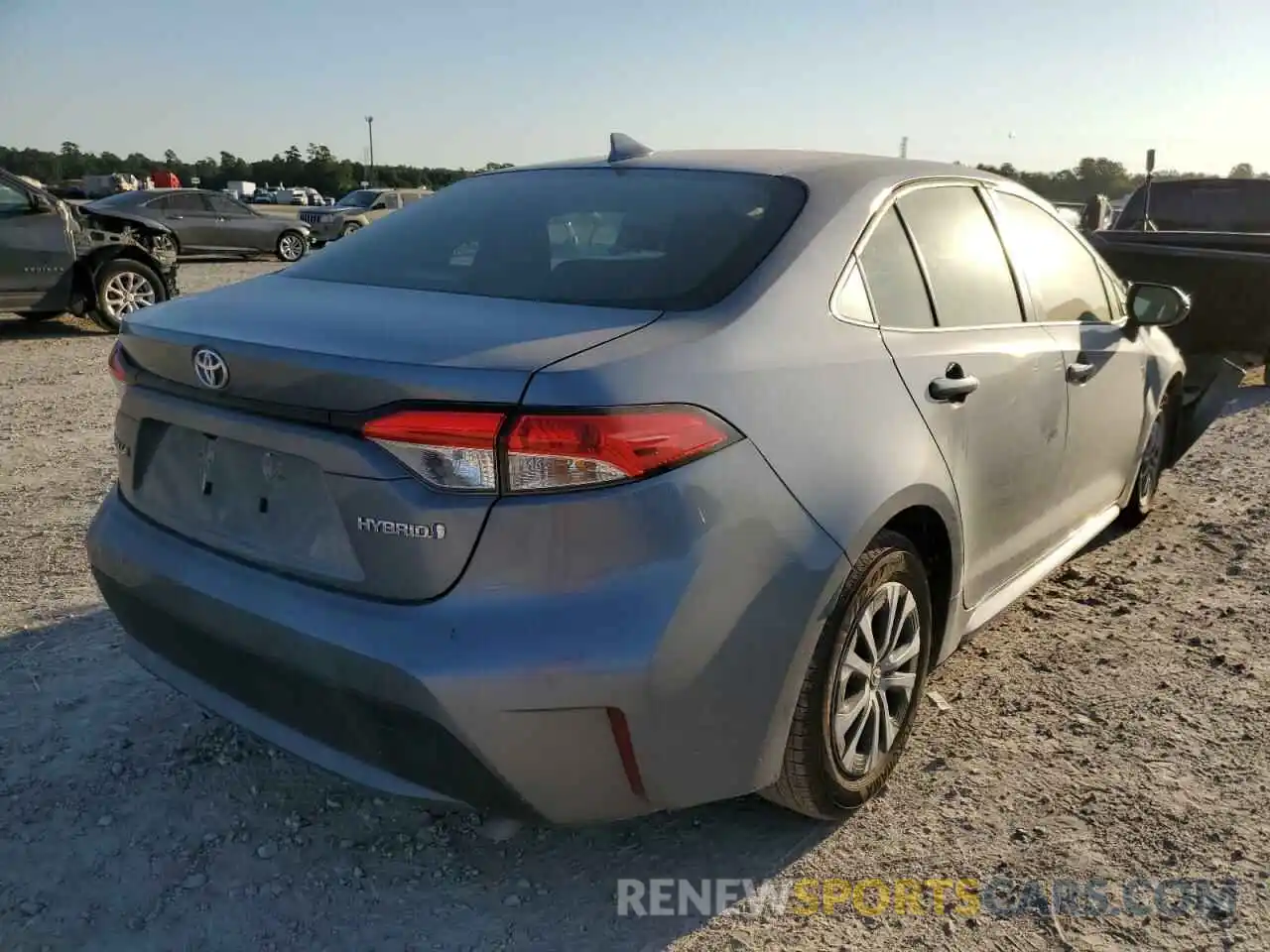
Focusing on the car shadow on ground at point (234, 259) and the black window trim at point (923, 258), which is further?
the car shadow on ground at point (234, 259)

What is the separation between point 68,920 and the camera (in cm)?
228

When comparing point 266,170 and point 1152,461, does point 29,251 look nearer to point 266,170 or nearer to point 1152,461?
point 1152,461

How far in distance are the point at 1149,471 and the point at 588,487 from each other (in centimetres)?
391

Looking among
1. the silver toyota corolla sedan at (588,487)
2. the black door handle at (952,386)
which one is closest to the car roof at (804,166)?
the silver toyota corolla sedan at (588,487)

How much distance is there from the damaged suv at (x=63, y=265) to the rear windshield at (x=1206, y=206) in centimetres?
986

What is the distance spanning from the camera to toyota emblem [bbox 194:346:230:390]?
2.20 m

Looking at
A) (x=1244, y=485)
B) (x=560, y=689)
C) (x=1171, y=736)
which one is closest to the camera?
(x=560, y=689)

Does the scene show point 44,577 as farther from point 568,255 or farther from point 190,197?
point 190,197

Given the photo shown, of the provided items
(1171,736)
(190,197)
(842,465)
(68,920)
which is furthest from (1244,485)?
(190,197)

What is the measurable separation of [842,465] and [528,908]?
1219 millimetres

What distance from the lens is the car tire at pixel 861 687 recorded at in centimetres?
239

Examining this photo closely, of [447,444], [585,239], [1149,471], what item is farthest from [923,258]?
[1149,471]

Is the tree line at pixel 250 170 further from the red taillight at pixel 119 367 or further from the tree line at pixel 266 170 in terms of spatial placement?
the red taillight at pixel 119 367

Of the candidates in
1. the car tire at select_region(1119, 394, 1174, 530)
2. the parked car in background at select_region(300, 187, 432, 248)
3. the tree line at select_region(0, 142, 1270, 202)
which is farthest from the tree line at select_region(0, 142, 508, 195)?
the car tire at select_region(1119, 394, 1174, 530)
